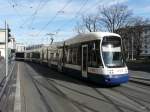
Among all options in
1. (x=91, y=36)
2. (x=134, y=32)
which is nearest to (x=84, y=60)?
(x=91, y=36)

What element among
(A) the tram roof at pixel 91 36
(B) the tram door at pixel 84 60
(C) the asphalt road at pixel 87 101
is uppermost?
(A) the tram roof at pixel 91 36

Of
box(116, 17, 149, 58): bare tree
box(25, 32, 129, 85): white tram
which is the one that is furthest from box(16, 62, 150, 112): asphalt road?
box(116, 17, 149, 58): bare tree

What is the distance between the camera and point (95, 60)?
1948 cm

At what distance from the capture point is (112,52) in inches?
753

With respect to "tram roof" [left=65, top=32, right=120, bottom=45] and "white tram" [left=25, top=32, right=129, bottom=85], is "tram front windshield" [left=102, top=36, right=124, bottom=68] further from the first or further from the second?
"tram roof" [left=65, top=32, right=120, bottom=45]

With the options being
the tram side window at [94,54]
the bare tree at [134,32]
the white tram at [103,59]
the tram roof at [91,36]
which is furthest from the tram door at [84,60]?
the bare tree at [134,32]

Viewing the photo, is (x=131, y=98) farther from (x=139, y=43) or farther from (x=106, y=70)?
(x=139, y=43)

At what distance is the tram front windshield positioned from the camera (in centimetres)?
1883

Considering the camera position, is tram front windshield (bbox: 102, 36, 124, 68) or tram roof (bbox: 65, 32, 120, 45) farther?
tram roof (bbox: 65, 32, 120, 45)

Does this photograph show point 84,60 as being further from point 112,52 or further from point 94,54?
point 112,52

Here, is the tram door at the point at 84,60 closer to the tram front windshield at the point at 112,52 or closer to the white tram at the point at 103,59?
the white tram at the point at 103,59

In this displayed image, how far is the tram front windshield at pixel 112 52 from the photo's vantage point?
61.8 ft

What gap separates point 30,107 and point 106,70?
6.43 metres

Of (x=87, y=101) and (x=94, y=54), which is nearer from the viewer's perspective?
(x=87, y=101)
